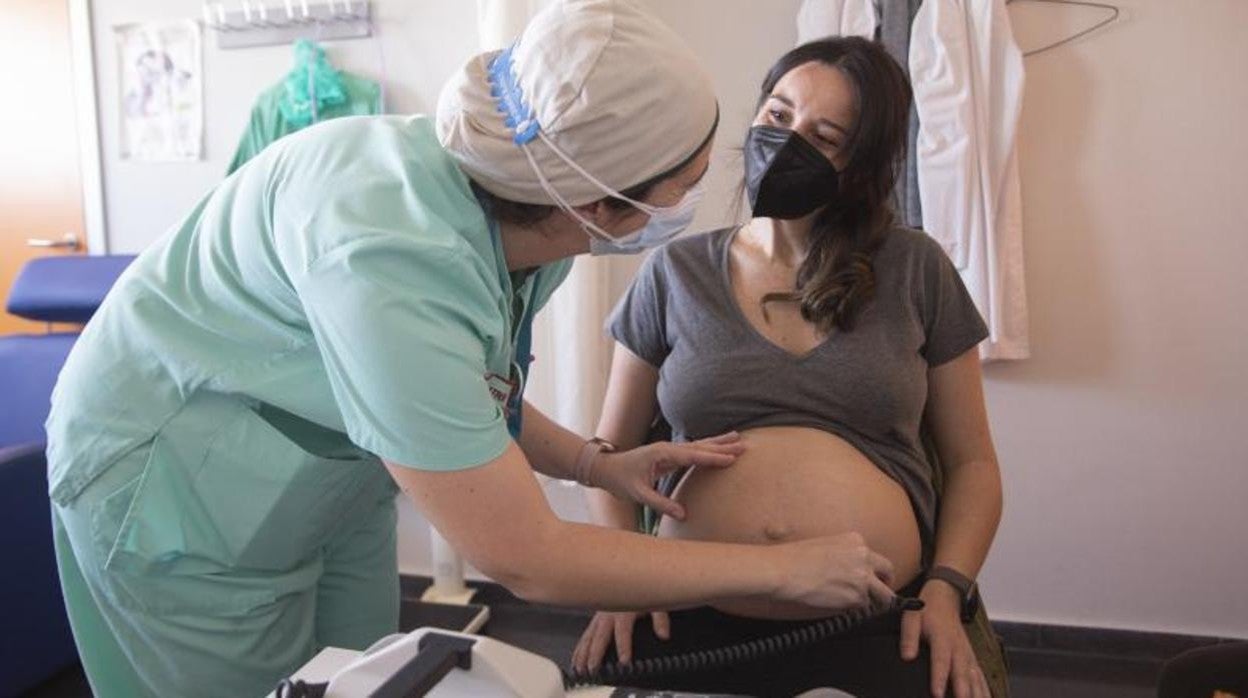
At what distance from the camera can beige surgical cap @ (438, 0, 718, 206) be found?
767 mm

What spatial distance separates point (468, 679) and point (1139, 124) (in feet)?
7.13

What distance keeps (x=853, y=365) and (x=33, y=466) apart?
5.73 feet

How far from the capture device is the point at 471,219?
32.4 inches

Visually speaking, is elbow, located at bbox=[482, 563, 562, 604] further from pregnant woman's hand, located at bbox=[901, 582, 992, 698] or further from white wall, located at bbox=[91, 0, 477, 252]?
white wall, located at bbox=[91, 0, 477, 252]

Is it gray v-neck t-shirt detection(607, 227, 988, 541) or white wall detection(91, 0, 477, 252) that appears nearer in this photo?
gray v-neck t-shirt detection(607, 227, 988, 541)

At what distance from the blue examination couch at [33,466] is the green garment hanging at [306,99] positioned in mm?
554

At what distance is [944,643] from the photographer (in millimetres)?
1066

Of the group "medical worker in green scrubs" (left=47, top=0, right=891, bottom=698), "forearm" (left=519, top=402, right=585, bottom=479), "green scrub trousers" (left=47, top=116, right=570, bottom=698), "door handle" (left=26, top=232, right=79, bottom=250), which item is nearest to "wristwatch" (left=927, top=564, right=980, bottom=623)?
"medical worker in green scrubs" (left=47, top=0, right=891, bottom=698)

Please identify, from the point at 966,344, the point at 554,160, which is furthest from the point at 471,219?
the point at 966,344

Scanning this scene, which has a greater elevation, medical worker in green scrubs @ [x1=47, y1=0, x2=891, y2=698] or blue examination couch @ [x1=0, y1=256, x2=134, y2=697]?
medical worker in green scrubs @ [x1=47, y1=0, x2=891, y2=698]

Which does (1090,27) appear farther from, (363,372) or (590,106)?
(363,372)

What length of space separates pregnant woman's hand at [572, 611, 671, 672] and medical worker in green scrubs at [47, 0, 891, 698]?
1.02 feet

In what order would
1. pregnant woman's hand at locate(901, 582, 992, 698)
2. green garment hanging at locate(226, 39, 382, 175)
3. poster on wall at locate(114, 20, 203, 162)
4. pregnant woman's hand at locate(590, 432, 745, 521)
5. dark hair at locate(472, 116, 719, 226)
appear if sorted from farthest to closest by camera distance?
poster on wall at locate(114, 20, 203, 162), green garment hanging at locate(226, 39, 382, 175), pregnant woman's hand at locate(590, 432, 745, 521), pregnant woman's hand at locate(901, 582, 992, 698), dark hair at locate(472, 116, 719, 226)

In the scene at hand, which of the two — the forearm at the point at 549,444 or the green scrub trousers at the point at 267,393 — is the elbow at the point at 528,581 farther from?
the forearm at the point at 549,444
